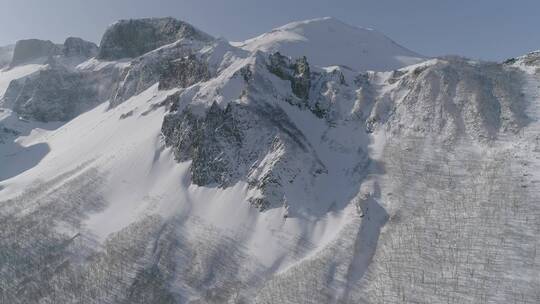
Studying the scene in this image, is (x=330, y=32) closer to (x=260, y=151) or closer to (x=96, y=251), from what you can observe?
(x=260, y=151)

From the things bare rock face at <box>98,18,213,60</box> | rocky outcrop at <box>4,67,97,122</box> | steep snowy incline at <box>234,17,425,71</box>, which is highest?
steep snowy incline at <box>234,17,425,71</box>

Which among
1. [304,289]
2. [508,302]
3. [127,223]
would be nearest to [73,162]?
[127,223]

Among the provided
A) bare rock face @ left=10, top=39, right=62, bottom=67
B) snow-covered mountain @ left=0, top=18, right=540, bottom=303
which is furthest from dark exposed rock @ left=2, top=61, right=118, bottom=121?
bare rock face @ left=10, top=39, right=62, bottom=67

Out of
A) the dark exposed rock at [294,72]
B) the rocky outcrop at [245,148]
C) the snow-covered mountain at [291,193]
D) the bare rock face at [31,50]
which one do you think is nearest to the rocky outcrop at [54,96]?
the snow-covered mountain at [291,193]

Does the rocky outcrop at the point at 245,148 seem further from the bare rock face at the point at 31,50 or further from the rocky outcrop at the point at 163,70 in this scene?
the bare rock face at the point at 31,50

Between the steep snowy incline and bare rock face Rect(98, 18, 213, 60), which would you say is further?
bare rock face Rect(98, 18, 213, 60)

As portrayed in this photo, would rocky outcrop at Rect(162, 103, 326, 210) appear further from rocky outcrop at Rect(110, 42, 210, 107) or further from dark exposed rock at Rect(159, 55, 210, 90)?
rocky outcrop at Rect(110, 42, 210, 107)
